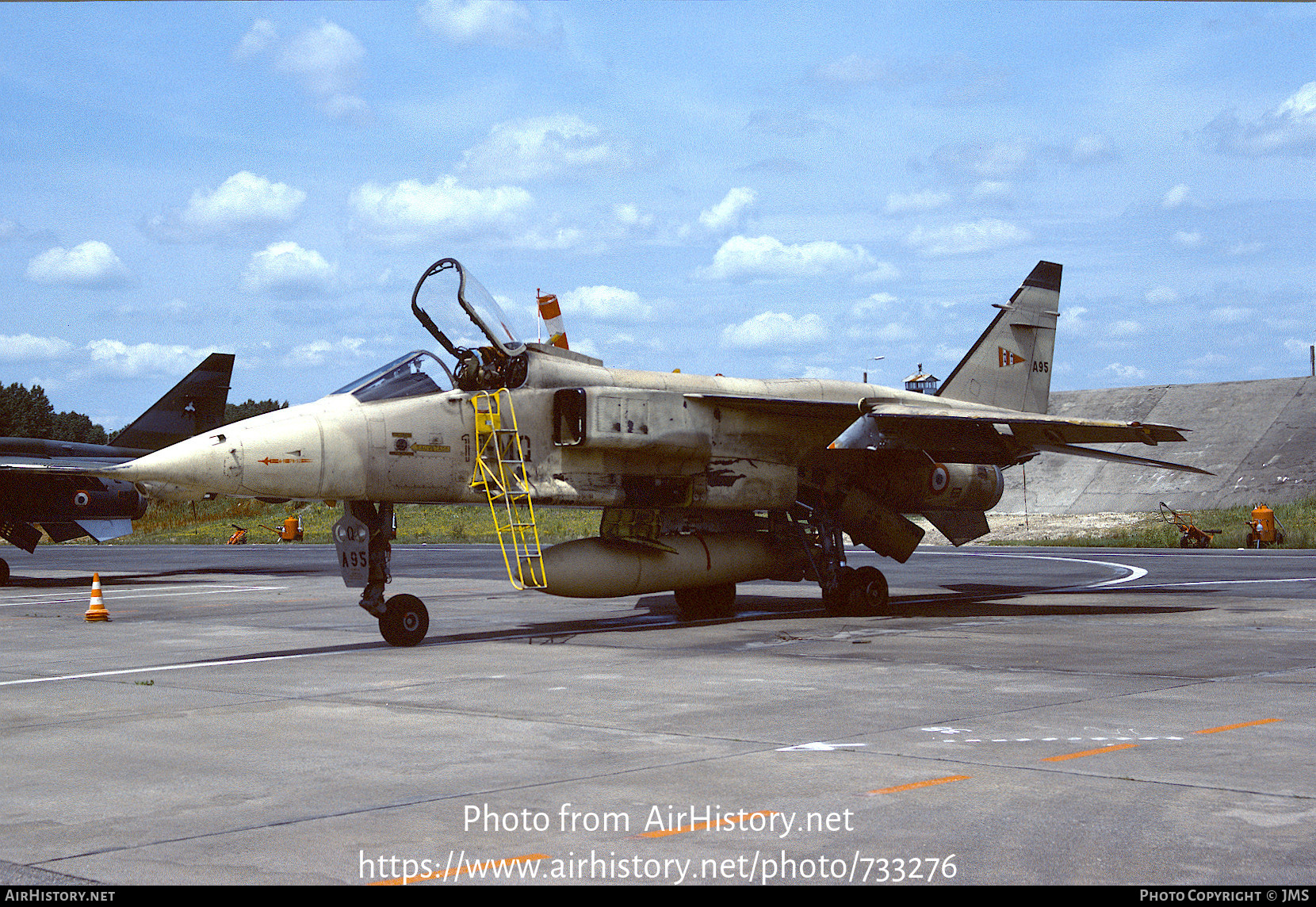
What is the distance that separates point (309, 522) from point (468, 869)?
54.9m

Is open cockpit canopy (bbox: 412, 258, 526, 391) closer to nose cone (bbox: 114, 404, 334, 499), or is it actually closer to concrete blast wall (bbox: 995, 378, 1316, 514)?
nose cone (bbox: 114, 404, 334, 499)

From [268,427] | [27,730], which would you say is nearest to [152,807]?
[27,730]

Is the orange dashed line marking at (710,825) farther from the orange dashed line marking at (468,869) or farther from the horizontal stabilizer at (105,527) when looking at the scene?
the horizontal stabilizer at (105,527)

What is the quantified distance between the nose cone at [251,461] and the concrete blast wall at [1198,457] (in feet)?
131

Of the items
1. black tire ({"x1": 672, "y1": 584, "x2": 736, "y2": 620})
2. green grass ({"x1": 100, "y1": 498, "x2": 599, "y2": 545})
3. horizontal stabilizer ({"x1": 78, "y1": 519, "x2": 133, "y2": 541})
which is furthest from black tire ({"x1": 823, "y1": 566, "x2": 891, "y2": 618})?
green grass ({"x1": 100, "y1": 498, "x2": 599, "y2": 545})

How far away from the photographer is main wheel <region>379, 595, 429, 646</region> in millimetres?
13406

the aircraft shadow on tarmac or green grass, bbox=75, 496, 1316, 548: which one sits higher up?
green grass, bbox=75, 496, 1316, 548

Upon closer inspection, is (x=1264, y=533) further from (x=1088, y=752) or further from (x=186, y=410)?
(x=1088, y=752)

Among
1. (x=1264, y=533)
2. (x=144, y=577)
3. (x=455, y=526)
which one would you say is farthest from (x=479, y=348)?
(x=455, y=526)

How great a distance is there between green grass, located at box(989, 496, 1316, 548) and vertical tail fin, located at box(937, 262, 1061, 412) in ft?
61.1

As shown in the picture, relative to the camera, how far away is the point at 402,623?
44.0 ft

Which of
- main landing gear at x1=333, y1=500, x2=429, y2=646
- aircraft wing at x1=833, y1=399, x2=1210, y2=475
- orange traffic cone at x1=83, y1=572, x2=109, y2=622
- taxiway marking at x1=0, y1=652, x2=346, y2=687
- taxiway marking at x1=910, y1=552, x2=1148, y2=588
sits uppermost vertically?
aircraft wing at x1=833, y1=399, x2=1210, y2=475

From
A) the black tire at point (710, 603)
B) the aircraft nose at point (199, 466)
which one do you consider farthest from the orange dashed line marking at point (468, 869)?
the black tire at point (710, 603)

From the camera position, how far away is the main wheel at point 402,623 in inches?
528
